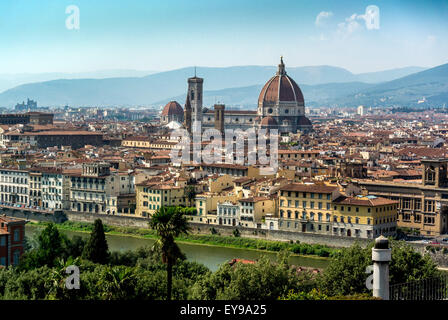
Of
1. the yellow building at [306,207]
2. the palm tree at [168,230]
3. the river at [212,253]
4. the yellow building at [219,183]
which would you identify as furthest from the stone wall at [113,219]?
the palm tree at [168,230]

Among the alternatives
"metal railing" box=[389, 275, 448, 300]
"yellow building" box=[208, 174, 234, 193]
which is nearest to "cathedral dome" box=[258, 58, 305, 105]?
"yellow building" box=[208, 174, 234, 193]

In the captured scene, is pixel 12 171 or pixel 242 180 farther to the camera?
pixel 12 171

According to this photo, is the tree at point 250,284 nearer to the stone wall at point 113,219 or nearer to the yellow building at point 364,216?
the yellow building at point 364,216

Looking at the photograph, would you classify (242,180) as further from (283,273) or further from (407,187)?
(283,273)

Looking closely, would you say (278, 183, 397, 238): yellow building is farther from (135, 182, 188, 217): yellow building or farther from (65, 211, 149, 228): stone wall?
(65, 211, 149, 228): stone wall
